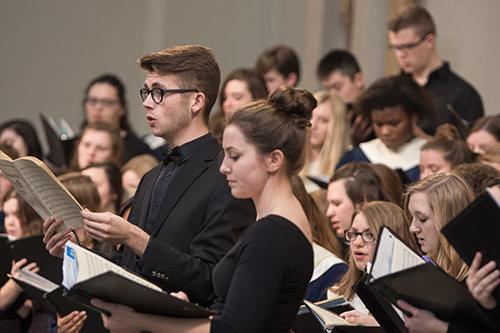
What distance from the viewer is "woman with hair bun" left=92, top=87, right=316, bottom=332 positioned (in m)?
3.59

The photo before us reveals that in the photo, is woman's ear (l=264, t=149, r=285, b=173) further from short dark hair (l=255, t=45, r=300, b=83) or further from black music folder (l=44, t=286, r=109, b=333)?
short dark hair (l=255, t=45, r=300, b=83)

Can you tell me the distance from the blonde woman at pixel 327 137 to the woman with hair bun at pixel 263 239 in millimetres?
3387

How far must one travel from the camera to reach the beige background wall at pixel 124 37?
10508 millimetres

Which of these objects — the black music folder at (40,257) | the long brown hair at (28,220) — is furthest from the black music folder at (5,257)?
the long brown hair at (28,220)

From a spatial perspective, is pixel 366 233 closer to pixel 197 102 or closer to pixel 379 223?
pixel 379 223

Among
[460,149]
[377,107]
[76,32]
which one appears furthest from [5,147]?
[76,32]

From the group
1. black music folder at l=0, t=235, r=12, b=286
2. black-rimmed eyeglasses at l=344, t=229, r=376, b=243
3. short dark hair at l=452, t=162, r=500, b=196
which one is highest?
short dark hair at l=452, t=162, r=500, b=196

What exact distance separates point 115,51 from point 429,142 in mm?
6054

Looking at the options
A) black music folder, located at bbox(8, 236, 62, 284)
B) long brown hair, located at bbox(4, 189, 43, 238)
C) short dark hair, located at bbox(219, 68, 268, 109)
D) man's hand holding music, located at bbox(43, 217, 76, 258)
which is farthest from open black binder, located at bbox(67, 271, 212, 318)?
short dark hair, located at bbox(219, 68, 268, 109)

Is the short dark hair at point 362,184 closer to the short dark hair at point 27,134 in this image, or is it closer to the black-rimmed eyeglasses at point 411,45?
the black-rimmed eyeglasses at point 411,45

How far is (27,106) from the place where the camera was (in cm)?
1198

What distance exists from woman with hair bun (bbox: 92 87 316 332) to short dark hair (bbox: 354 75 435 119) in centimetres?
301

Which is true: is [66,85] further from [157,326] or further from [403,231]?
[157,326]

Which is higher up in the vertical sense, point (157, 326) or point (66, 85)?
point (157, 326)
